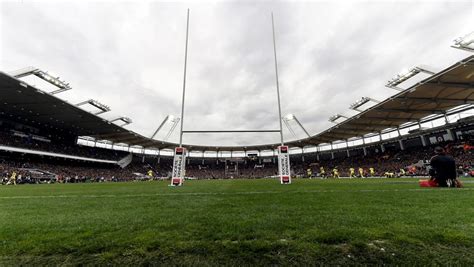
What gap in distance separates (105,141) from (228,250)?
59.7 metres

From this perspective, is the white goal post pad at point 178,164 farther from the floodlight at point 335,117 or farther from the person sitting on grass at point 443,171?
the floodlight at point 335,117

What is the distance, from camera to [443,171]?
282 inches

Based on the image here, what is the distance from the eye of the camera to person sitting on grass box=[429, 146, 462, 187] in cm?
661

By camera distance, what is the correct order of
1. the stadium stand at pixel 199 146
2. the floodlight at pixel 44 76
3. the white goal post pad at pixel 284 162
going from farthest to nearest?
the stadium stand at pixel 199 146 < the floodlight at pixel 44 76 < the white goal post pad at pixel 284 162

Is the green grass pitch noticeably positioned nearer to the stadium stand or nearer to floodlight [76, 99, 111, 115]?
the stadium stand

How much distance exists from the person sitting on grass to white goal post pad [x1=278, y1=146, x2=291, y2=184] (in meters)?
6.18

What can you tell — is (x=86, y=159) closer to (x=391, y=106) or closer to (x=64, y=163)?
(x=64, y=163)

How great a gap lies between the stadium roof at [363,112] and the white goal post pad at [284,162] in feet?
53.0

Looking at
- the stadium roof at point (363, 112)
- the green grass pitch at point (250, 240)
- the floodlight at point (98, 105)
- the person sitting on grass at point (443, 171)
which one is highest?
the floodlight at point (98, 105)

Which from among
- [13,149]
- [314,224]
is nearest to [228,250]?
[314,224]

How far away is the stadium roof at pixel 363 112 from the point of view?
19.6 m

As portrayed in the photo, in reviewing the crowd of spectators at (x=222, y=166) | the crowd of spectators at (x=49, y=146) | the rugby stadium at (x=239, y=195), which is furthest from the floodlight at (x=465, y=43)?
the crowd of spectators at (x=49, y=146)

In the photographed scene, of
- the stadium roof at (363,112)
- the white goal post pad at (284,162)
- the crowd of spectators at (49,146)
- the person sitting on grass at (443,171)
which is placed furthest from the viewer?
the crowd of spectators at (49,146)

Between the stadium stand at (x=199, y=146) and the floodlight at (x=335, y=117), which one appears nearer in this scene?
the stadium stand at (x=199, y=146)
